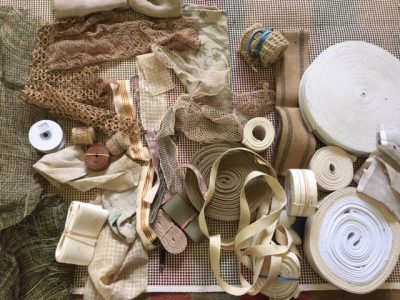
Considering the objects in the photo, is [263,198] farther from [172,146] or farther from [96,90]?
[96,90]

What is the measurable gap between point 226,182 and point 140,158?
1.18 feet

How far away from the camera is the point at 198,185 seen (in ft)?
5.57

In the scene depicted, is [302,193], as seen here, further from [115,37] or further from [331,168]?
[115,37]

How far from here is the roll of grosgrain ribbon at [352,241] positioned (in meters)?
1.58

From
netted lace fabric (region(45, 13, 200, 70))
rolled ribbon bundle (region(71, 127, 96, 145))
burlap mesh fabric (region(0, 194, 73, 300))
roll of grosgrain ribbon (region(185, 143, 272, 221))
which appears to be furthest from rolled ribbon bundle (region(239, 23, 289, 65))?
burlap mesh fabric (region(0, 194, 73, 300))

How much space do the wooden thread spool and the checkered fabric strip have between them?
0.63ft

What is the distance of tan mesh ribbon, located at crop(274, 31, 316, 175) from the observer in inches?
67.5

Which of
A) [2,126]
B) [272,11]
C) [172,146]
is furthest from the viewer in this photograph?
[272,11]

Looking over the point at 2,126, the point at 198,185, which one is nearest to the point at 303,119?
the point at 198,185

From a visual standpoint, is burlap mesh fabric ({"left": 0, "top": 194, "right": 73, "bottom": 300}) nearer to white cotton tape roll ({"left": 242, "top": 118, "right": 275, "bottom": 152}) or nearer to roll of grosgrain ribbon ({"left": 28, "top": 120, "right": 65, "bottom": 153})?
roll of grosgrain ribbon ({"left": 28, "top": 120, "right": 65, "bottom": 153})

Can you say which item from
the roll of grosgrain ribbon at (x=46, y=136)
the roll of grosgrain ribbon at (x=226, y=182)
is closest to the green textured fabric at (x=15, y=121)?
the roll of grosgrain ribbon at (x=46, y=136)

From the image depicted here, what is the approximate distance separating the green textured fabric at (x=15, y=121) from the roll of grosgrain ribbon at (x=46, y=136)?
4 centimetres

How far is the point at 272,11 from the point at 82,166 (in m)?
1.10

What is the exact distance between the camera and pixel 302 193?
1.58m
